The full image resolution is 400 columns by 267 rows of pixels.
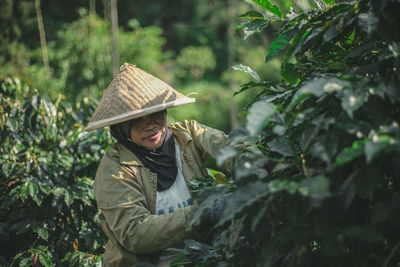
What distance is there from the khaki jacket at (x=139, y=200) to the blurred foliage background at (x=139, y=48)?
9.49 feet

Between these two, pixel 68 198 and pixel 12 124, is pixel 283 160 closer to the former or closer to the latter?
pixel 68 198

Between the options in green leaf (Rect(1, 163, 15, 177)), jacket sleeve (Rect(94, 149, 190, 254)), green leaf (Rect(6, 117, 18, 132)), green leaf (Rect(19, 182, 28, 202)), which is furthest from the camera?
green leaf (Rect(6, 117, 18, 132))

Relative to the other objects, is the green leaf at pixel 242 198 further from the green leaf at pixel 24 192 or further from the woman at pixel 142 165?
the green leaf at pixel 24 192

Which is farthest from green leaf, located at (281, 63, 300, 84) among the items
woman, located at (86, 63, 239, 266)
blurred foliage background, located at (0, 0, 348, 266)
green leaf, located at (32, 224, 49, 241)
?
green leaf, located at (32, 224, 49, 241)

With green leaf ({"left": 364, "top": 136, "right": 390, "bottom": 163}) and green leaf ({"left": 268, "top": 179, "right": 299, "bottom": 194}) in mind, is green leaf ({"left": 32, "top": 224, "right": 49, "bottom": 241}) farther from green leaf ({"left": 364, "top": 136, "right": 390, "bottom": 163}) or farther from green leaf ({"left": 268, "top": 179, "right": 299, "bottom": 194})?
green leaf ({"left": 364, "top": 136, "right": 390, "bottom": 163})

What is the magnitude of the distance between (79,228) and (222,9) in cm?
1139

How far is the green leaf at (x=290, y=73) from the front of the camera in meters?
1.17

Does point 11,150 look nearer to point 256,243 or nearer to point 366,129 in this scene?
point 256,243

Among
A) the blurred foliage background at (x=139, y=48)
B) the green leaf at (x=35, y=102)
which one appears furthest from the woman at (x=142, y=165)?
the blurred foliage background at (x=139, y=48)

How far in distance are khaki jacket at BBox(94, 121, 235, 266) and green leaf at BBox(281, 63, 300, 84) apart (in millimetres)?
501

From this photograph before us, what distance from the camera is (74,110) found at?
2787mm

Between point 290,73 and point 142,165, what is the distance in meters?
0.77

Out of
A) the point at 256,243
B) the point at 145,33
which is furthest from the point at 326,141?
the point at 145,33

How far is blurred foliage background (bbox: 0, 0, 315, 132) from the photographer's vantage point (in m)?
7.64
